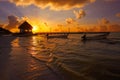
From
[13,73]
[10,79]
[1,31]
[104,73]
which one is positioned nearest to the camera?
[10,79]

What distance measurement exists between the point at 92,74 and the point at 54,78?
2.15m

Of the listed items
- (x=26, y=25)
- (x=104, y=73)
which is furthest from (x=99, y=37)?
(x=104, y=73)

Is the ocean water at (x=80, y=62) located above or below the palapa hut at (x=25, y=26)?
below

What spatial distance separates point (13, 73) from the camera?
700cm

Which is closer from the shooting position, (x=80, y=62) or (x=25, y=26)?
(x=80, y=62)

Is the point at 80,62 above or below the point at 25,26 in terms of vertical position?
below

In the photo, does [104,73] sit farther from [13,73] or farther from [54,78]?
[13,73]

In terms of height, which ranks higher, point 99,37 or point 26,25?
point 26,25

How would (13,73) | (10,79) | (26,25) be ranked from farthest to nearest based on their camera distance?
(26,25)
(13,73)
(10,79)

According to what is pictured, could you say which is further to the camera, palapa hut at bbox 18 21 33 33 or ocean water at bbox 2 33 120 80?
palapa hut at bbox 18 21 33 33

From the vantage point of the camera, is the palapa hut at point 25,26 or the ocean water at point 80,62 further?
the palapa hut at point 25,26

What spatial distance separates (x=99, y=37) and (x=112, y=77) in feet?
130

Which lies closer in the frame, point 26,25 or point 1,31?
point 1,31

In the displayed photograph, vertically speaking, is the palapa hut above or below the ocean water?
above
